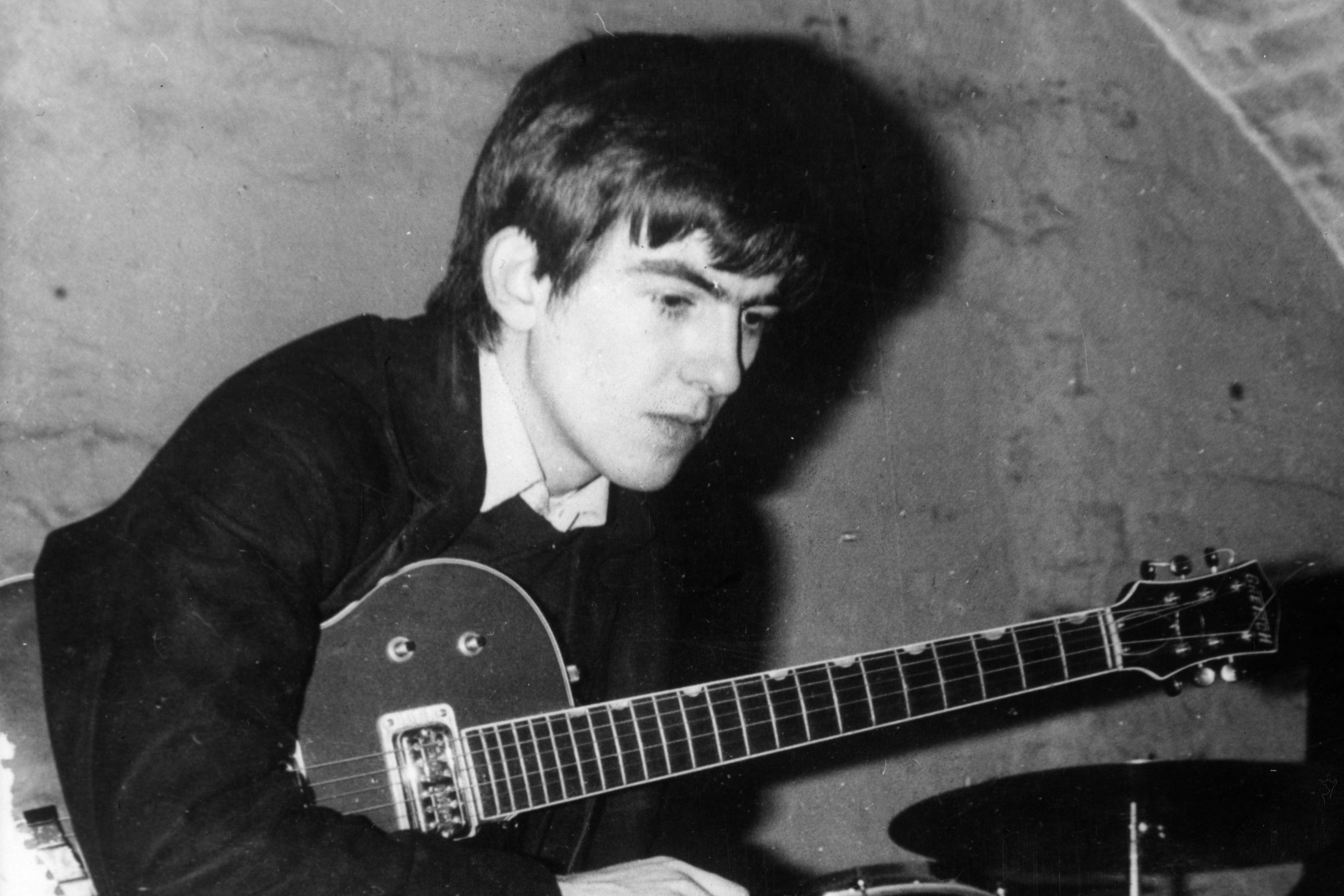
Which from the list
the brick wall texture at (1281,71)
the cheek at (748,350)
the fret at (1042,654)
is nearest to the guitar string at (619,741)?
the fret at (1042,654)

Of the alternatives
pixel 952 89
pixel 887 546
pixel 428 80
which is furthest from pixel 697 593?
pixel 952 89

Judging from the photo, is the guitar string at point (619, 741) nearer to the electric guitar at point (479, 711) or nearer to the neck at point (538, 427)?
the electric guitar at point (479, 711)

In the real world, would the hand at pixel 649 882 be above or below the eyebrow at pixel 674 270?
below

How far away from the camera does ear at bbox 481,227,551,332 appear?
3.41ft

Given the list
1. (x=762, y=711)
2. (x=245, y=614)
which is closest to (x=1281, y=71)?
(x=762, y=711)

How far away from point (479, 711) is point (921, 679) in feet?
1.62

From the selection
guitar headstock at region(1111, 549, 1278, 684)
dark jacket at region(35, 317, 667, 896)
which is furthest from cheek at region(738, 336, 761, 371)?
guitar headstock at region(1111, 549, 1278, 684)

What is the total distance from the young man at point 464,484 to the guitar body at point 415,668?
0.03 meters

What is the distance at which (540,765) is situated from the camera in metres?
0.98

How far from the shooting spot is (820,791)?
142cm

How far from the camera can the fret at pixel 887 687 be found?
114 centimetres

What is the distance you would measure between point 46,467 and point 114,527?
119mm

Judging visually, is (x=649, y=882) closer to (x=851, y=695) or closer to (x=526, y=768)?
(x=526, y=768)

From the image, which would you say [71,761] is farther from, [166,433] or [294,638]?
[166,433]
